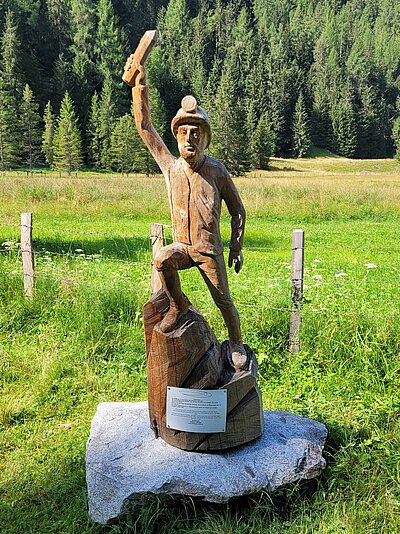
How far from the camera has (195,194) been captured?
2.97 meters

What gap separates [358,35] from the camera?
10038 cm

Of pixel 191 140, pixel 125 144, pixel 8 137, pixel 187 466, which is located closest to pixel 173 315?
pixel 187 466

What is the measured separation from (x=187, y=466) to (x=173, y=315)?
0.95 metres

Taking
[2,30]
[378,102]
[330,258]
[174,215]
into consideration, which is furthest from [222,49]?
[174,215]

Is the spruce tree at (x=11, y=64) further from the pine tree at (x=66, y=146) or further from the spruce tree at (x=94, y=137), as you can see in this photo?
the pine tree at (x=66, y=146)

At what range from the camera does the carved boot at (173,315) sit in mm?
3154

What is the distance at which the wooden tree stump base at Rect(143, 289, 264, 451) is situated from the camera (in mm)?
3176

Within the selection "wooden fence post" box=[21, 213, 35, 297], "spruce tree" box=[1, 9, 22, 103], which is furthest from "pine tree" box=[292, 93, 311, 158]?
"wooden fence post" box=[21, 213, 35, 297]

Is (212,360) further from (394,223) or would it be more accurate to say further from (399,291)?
(394,223)

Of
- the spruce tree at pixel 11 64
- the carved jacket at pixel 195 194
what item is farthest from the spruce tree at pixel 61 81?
the carved jacket at pixel 195 194

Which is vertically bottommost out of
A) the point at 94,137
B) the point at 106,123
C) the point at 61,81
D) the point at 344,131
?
the point at 94,137

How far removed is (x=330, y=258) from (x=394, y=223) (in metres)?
5.92

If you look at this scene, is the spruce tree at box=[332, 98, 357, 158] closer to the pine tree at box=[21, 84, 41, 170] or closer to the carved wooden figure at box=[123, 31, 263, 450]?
the pine tree at box=[21, 84, 41, 170]

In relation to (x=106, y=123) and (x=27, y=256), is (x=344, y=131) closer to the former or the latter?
(x=106, y=123)
